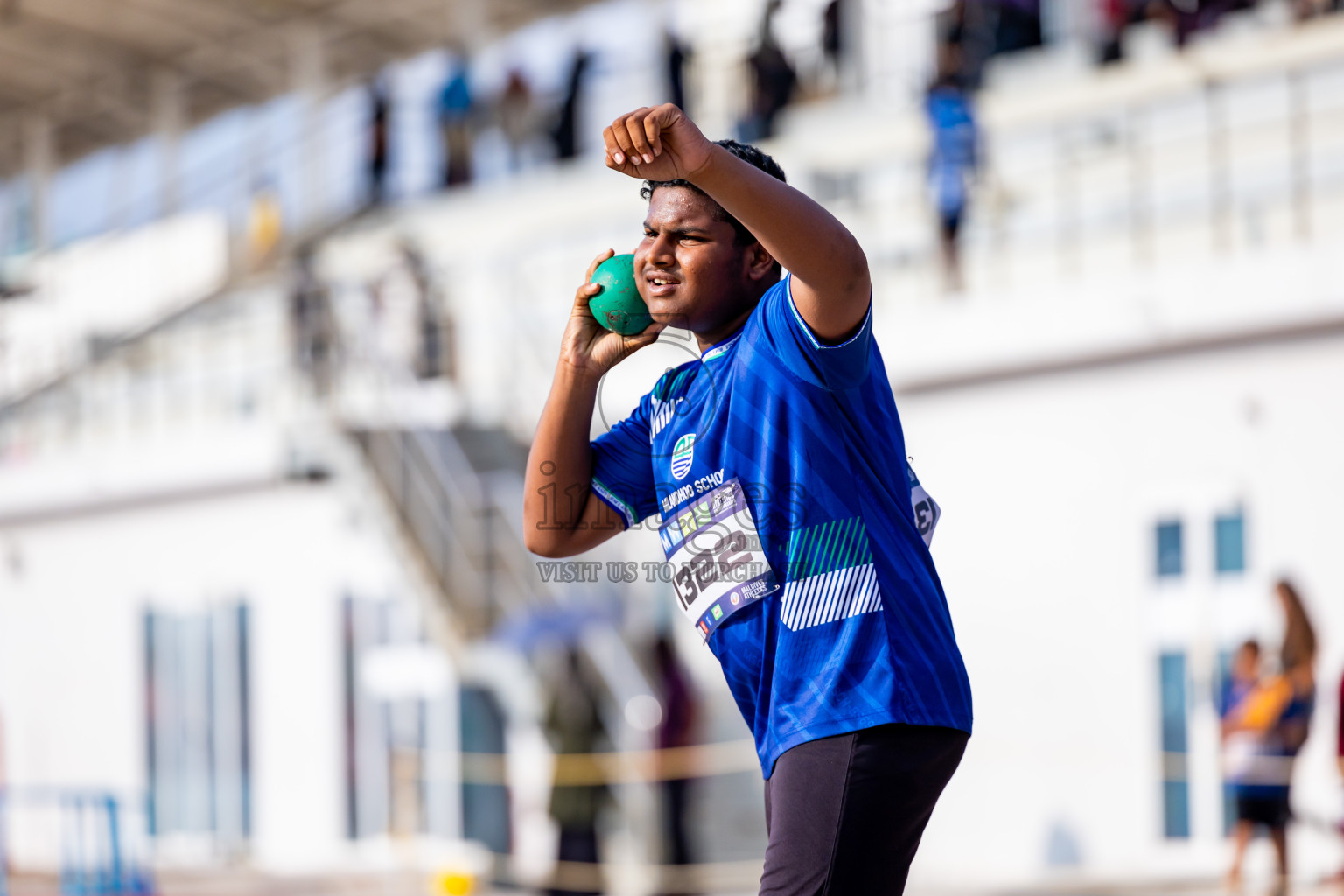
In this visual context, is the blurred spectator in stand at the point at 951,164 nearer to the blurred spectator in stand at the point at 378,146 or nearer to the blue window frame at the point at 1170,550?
the blue window frame at the point at 1170,550

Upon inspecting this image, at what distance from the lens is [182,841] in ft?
55.6

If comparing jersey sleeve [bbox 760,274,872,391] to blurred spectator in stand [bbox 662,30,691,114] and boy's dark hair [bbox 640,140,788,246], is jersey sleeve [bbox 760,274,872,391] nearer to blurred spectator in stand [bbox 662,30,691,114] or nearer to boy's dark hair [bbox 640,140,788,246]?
boy's dark hair [bbox 640,140,788,246]

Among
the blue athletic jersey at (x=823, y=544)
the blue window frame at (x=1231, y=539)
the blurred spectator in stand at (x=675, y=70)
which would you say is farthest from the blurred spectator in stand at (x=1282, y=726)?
the blurred spectator in stand at (x=675, y=70)

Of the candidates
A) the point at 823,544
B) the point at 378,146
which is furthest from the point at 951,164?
the point at 378,146

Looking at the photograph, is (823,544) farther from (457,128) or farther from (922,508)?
(457,128)

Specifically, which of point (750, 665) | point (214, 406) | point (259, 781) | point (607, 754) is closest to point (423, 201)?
point (214, 406)

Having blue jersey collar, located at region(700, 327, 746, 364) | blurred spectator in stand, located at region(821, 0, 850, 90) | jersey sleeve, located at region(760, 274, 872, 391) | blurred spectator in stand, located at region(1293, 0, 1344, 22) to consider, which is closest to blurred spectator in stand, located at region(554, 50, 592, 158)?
blurred spectator in stand, located at region(821, 0, 850, 90)

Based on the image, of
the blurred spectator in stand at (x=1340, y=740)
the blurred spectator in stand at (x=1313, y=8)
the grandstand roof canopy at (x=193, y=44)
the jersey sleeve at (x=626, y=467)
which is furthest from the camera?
the grandstand roof canopy at (x=193, y=44)

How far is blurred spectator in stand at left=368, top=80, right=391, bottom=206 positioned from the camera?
2050cm

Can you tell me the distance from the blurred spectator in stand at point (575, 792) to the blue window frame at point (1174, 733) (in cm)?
356

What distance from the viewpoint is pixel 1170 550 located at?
10.4 meters

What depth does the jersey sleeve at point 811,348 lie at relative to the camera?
7.63 feet

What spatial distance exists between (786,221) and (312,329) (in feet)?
44.2

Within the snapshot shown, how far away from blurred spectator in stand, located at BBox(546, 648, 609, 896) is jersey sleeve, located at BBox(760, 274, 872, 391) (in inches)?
327
